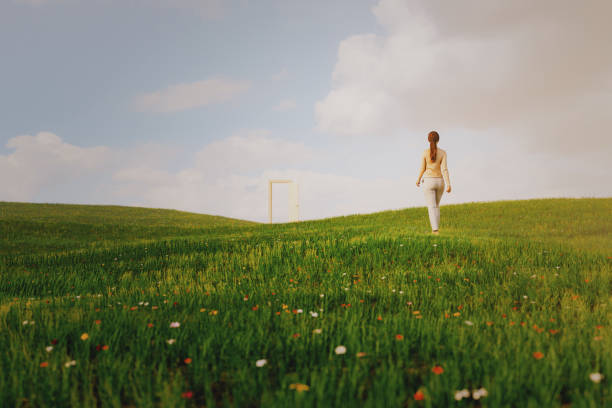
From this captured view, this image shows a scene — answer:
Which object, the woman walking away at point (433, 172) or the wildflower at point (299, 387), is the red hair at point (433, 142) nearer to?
the woman walking away at point (433, 172)

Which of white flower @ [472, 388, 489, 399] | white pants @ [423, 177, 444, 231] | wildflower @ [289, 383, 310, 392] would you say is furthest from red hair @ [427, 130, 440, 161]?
wildflower @ [289, 383, 310, 392]

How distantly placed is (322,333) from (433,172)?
968cm

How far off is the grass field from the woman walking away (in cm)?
371

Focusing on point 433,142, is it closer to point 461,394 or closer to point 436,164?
point 436,164

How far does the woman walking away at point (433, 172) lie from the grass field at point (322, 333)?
12.2 ft

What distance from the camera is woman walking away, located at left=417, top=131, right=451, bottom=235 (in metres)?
12.0

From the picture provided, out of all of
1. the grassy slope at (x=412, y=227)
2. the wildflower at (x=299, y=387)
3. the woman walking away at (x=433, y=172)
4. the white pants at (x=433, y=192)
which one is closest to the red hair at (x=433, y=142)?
the woman walking away at (x=433, y=172)

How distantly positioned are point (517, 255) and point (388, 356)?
7008 mm

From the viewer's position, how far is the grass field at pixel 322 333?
283 cm

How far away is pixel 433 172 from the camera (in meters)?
12.3

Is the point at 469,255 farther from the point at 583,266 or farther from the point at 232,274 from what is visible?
the point at 232,274

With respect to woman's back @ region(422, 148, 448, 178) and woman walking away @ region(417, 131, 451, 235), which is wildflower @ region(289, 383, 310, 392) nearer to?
woman walking away @ region(417, 131, 451, 235)

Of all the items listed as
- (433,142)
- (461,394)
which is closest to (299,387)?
(461,394)

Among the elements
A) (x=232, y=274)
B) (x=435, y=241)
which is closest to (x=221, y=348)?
(x=232, y=274)
